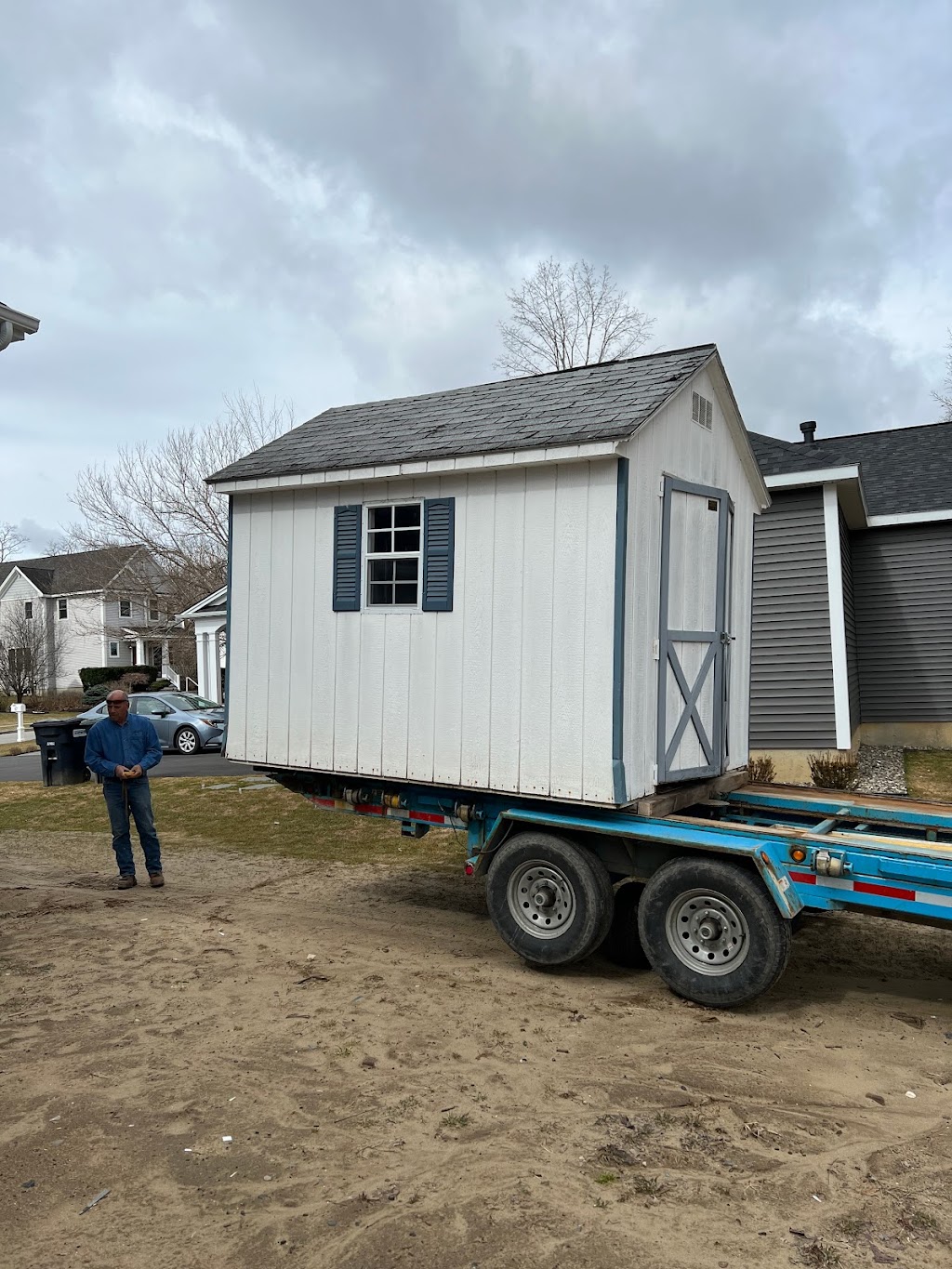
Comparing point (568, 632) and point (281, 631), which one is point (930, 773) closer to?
point (568, 632)

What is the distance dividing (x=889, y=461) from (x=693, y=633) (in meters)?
11.7

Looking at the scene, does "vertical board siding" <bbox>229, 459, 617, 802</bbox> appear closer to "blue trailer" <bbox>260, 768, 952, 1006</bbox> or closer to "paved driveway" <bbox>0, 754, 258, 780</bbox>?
"blue trailer" <bbox>260, 768, 952, 1006</bbox>

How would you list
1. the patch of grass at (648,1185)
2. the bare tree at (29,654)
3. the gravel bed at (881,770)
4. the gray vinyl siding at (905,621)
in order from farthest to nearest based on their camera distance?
1. the bare tree at (29,654)
2. the gray vinyl siding at (905,621)
3. the gravel bed at (881,770)
4. the patch of grass at (648,1185)

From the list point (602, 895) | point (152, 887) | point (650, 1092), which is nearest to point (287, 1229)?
point (650, 1092)

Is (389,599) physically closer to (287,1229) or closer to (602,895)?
(602,895)

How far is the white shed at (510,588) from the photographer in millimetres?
6203

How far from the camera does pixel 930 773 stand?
12469 mm

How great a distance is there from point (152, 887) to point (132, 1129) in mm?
4730

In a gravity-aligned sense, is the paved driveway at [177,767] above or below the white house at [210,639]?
below

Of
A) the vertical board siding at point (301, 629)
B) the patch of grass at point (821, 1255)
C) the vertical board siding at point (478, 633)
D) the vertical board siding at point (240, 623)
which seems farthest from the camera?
the vertical board siding at point (240, 623)

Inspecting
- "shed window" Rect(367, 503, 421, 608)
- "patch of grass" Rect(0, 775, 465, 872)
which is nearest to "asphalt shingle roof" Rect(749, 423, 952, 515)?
"patch of grass" Rect(0, 775, 465, 872)

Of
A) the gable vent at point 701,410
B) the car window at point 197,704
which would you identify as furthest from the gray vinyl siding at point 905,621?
the car window at point 197,704

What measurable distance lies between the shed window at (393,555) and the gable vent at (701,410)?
2.13 m

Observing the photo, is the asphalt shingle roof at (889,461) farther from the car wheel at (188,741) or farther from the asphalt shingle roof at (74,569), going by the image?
the asphalt shingle roof at (74,569)
